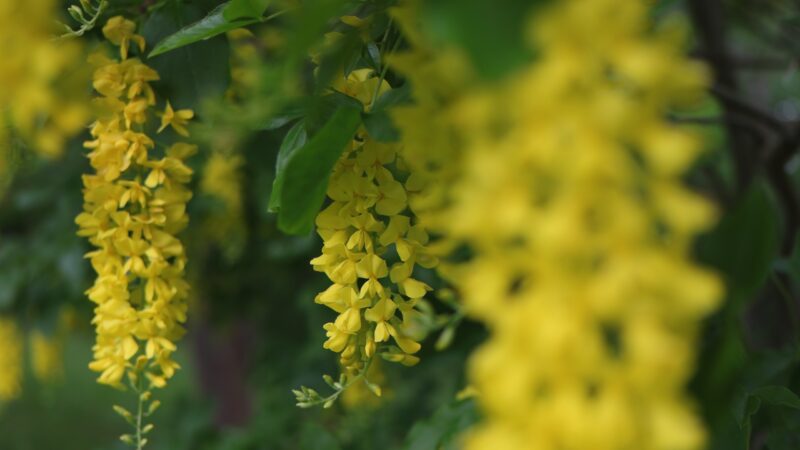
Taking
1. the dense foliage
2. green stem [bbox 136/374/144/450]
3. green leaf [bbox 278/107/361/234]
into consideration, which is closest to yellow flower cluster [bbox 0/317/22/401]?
the dense foliage

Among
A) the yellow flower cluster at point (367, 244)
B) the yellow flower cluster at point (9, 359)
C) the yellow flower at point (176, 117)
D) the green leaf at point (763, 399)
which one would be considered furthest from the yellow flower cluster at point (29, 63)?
the yellow flower cluster at point (9, 359)

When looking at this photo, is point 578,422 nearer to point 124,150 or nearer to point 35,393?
point 124,150

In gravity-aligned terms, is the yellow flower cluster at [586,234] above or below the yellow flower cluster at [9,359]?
above

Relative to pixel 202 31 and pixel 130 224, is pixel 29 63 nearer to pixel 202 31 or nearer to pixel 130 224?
pixel 202 31

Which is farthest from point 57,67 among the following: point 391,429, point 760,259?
point 391,429

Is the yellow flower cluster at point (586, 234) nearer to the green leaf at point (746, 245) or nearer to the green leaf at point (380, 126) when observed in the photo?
the green leaf at point (746, 245)
